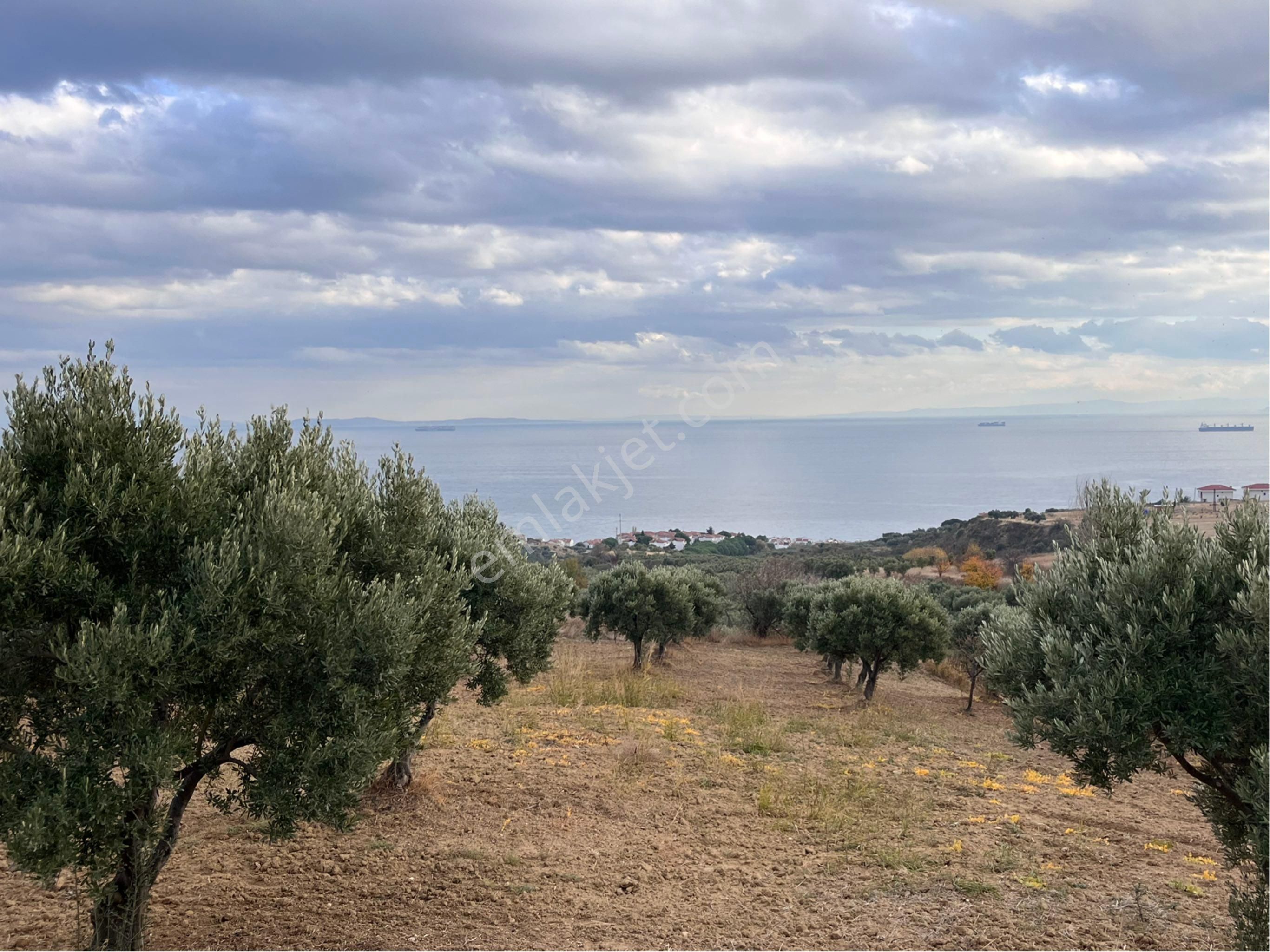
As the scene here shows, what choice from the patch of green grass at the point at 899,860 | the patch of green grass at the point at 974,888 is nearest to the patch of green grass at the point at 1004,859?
the patch of green grass at the point at 974,888

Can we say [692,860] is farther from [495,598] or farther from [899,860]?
[495,598]

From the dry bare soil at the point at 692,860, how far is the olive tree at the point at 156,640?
77.1 inches

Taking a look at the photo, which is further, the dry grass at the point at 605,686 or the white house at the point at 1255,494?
the dry grass at the point at 605,686

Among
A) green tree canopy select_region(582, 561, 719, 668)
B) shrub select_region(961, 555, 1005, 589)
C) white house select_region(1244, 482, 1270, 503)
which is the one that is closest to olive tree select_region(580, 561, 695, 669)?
green tree canopy select_region(582, 561, 719, 668)

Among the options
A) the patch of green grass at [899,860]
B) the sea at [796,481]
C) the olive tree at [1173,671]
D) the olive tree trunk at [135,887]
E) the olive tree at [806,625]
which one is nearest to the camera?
the olive tree at [1173,671]

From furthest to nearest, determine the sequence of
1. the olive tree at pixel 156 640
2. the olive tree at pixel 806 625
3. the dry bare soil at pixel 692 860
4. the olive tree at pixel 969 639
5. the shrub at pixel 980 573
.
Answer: the shrub at pixel 980 573
the olive tree at pixel 806 625
the olive tree at pixel 969 639
the dry bare soil at pixel 692 860
the olive tree at pixel 156 640

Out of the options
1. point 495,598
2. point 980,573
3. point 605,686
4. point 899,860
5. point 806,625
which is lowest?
point 605,686

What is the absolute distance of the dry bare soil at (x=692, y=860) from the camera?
748 centimetres

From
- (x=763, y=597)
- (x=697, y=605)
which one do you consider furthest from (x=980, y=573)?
(x=697, y=605)

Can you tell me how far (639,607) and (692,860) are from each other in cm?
1470

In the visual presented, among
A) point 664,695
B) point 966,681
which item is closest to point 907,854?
point 664,695

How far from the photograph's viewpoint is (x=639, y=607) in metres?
23.8

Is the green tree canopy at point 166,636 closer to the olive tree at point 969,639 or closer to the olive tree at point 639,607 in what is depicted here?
the olive tree at point 639,607

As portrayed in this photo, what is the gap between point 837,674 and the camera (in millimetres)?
24828
